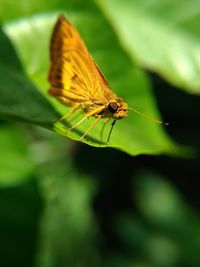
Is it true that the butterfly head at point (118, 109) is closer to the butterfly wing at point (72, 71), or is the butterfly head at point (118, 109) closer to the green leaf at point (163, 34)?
the butterfly wing at point (72, 71)

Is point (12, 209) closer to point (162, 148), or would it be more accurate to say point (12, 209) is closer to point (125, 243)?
point (162, 148)

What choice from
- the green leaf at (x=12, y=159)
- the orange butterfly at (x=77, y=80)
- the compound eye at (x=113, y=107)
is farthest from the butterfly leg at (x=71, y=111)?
the green leaf at (x=12, y=159)

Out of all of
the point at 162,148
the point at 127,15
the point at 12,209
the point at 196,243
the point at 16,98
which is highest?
the point at 16,98

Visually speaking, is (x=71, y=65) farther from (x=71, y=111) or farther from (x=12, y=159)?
(x=12, y=159)

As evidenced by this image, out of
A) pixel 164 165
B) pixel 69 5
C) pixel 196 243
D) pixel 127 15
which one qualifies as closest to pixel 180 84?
pixel 127 15

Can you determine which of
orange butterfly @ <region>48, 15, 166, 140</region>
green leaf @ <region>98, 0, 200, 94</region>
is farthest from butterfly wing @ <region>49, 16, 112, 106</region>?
green leaf @ <region>98, 0, 200, 94</region>

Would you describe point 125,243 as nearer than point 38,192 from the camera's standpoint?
No

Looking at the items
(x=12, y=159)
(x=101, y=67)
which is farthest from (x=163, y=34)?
(x=12, y=159)
